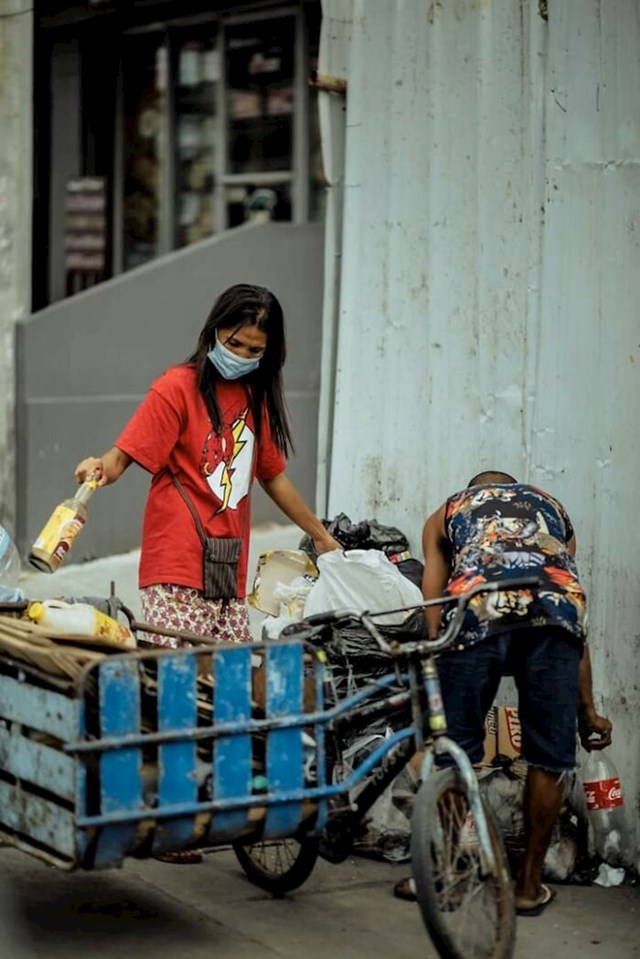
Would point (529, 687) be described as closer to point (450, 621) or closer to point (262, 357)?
point (450, 621)

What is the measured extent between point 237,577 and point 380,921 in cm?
133

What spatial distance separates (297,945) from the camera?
5.05 m

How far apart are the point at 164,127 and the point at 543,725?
8.83 meters

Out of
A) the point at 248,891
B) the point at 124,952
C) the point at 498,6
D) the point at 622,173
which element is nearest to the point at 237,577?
the point at 248,891

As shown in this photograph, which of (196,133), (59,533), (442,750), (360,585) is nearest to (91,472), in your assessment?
(59,533)

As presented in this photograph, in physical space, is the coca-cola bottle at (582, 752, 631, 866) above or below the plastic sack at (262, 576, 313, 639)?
below

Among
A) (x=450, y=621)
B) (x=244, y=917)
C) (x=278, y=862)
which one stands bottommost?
(x=244, y=917)

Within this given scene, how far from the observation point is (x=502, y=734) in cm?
612

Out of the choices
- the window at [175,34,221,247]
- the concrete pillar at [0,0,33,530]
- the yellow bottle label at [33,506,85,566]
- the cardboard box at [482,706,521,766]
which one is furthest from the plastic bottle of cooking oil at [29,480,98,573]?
Answer: the window at [175,34,221,247]

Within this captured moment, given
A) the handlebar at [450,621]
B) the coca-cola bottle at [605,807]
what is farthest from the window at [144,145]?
the handlebar at [450,621]

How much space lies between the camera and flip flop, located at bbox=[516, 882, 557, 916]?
5.41 m

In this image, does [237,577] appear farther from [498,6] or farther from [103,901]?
[498,6]

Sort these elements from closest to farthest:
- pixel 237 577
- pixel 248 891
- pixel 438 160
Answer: pixel 248 891
pixel 237 577
pixel 438 160

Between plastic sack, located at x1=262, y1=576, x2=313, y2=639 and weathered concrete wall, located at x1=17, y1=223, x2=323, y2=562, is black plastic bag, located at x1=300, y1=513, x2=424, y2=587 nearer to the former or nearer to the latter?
plastic sack, located at x1=262, y1=576, x2=313, y2=639
